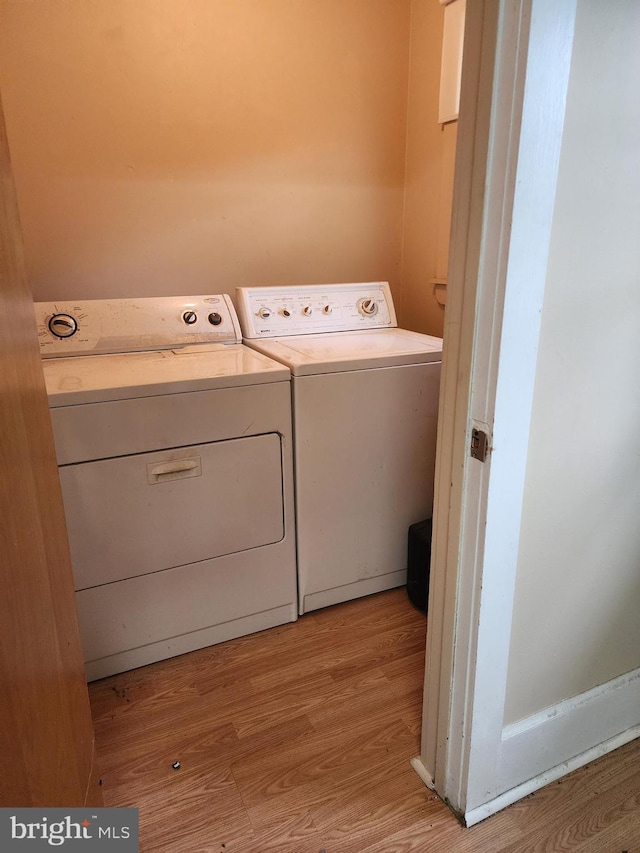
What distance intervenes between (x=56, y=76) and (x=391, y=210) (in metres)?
1.41

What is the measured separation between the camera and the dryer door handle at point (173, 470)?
1509 mm

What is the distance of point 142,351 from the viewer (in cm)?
188

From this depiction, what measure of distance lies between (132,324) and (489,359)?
1.38 metres

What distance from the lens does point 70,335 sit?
1803 millimetres

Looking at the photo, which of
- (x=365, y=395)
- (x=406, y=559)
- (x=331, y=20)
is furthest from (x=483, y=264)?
(x=331, y=20)

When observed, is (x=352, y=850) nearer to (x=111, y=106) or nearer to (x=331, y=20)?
(x=111, y=106)

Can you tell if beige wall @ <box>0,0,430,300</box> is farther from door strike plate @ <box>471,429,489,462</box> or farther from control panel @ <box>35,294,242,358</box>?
door strike plate @ <box>471,429,489,462</box>

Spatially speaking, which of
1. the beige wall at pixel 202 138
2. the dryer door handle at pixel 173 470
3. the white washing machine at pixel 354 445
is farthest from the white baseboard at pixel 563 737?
the beige wall at pixel 202 138

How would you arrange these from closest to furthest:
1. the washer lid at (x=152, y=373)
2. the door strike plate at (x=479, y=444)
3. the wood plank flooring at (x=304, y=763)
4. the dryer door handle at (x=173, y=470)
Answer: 1. the door strike plate at (x=479, y=444)
2. the wood plank flooring at (x=304, y=763)
3. the washer lid at (x=152, y=373)
4. the dryer door handle at (x=173, y=470)

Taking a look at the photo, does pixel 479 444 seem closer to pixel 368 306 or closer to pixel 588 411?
pixel 588 411

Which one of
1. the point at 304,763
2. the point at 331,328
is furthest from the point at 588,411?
the point at 331,328

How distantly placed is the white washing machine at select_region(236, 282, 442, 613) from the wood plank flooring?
0.81 feet

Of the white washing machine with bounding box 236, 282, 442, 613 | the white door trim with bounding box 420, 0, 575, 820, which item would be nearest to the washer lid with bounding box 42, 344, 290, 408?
the white washing machine with bounding box 236, 282, 442, 613

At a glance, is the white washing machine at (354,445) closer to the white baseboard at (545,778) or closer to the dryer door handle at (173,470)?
the dryer door handle at (173,470)
